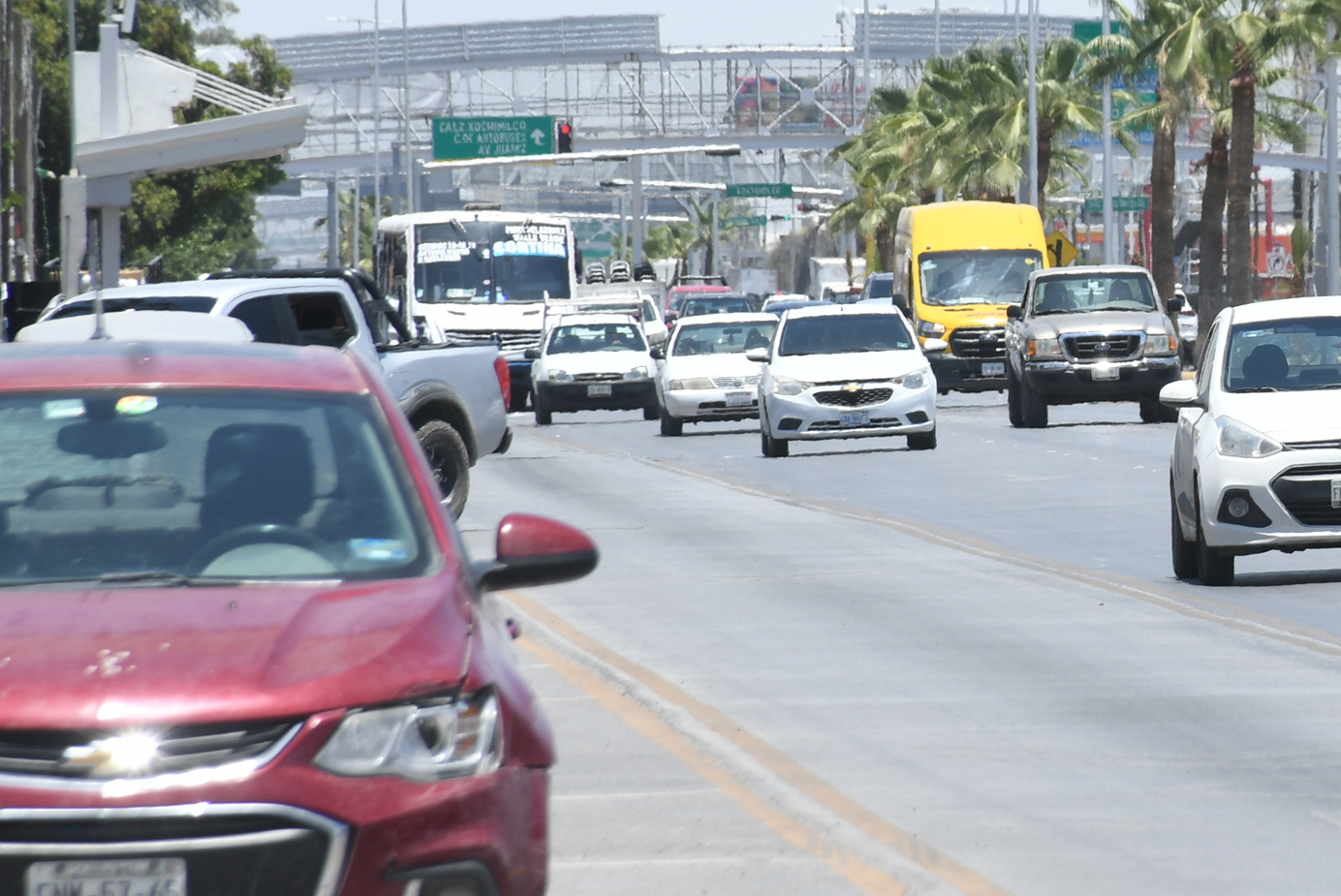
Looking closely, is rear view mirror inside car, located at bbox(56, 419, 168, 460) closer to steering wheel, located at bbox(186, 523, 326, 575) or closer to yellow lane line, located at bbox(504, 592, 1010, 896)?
steering wheel, located at bbox(186, 523, 326, 575)

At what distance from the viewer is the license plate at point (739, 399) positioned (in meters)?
33.4

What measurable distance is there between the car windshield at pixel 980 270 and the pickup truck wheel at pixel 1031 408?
28.1 feet

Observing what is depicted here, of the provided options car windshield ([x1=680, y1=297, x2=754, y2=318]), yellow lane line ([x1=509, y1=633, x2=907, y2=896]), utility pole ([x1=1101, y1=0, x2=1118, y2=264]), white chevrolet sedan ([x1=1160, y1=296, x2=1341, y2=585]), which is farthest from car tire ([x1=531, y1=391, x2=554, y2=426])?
yellow lane line ([x1=509, y1=633, x2=907, y2=896])

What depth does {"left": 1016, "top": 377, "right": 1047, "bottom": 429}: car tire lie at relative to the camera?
3198cm

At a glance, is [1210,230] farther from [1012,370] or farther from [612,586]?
[612,586]

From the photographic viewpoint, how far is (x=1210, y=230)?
171 feet

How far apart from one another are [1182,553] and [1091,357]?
17646 mm

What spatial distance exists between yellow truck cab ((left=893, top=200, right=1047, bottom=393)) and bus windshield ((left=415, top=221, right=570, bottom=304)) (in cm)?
636

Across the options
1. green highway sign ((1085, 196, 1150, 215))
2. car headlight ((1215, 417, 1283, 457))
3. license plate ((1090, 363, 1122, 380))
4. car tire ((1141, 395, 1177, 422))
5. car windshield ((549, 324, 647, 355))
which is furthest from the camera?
green highway sign ((1085, 196, 1150, 215))

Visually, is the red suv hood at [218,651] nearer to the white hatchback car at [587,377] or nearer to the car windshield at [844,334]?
the car windshield at [844,334]

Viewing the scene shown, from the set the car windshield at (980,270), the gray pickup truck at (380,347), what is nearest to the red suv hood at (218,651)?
the gray pickup truck at (380,347)

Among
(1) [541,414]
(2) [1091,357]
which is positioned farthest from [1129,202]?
(2) [1091,357]

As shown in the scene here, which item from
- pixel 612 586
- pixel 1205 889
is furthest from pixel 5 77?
pixel 1205 889

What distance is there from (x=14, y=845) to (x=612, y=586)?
10377 millimetres
